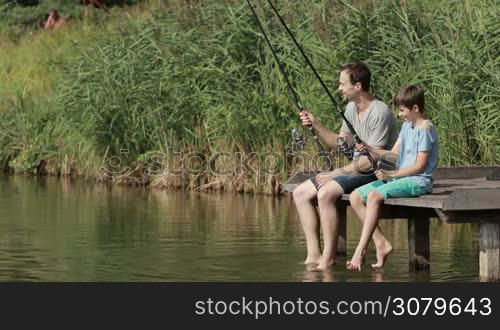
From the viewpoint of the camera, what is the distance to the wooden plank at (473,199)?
11.1 meters

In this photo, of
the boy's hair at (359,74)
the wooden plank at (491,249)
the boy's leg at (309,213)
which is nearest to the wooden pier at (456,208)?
the wooden plank at (491,249)

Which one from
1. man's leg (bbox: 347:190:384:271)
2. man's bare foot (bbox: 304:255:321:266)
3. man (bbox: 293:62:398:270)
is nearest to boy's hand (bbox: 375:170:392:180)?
man's leg (bbox: 347:190:384:271)

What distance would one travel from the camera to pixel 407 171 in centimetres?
1164

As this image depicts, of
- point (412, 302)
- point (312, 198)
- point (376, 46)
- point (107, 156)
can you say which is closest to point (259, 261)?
point (312, 198)

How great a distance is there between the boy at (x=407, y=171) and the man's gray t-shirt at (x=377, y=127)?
24cm

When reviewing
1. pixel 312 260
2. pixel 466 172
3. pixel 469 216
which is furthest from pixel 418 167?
pixel 466 172

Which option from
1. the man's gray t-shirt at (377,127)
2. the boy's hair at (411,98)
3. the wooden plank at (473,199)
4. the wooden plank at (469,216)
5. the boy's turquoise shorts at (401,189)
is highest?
the boy's hair at (411,98)

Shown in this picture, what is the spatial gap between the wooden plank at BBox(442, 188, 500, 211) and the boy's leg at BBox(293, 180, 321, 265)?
142cm

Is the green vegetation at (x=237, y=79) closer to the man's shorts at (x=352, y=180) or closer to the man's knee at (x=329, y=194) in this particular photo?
the man's shorts at (x=352, y=180)

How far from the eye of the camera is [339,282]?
11.4 m

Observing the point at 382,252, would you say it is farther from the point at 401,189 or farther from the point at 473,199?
the point at 473,199

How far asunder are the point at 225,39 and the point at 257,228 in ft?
13.9

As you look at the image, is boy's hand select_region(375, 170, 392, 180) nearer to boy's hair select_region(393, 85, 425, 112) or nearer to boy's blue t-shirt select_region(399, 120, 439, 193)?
boy's blue t-shirt select_region(399, 120, 439, 193)

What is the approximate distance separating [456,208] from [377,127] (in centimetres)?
120
